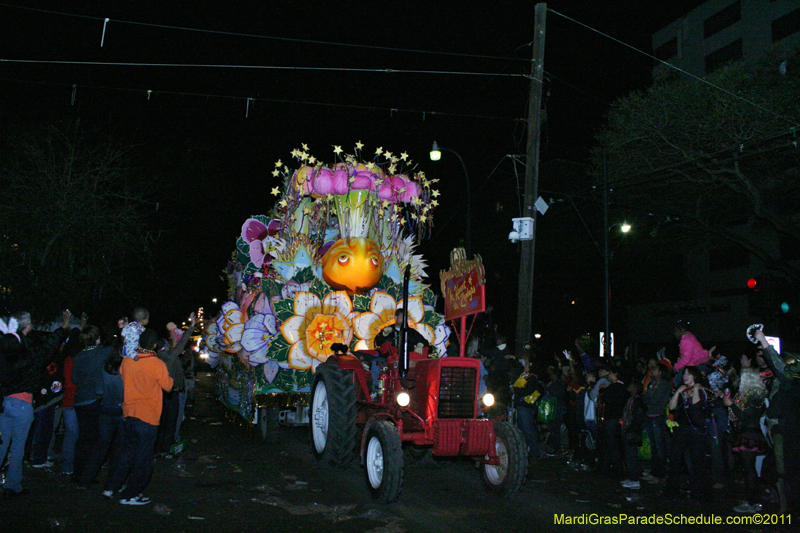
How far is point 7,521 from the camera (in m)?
5.89

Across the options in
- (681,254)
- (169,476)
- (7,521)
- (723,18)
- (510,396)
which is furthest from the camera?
(723,18)

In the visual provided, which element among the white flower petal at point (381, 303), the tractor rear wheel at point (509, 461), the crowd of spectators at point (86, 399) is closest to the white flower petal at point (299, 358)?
the white flower petal at point (381, 303)

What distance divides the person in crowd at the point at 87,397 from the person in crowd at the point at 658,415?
22.5 feet

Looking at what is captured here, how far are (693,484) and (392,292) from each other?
18.0 ft

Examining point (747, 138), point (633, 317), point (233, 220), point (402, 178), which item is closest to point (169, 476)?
point (402, 178)

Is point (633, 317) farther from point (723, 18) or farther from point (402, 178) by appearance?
point (402, 178)

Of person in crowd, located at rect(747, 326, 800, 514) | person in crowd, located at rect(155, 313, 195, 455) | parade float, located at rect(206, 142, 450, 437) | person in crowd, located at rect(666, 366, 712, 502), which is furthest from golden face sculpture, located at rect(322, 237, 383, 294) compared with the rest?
person in crowd, located at rect(747, 326, 800, 514)

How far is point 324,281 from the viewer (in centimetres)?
1087

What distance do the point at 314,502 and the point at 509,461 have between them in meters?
2.14

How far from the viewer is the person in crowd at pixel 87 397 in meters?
7.57

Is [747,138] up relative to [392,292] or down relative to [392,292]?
up

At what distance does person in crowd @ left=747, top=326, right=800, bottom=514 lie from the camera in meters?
6.49

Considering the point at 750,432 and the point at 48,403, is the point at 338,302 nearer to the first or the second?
the point at 48,403

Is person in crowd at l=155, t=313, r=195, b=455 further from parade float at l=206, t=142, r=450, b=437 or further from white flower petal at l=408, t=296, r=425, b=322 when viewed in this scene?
white flower petal at l=408, t=296, r=425, b=322
